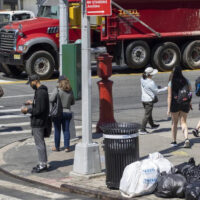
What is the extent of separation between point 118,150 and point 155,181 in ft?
2.45

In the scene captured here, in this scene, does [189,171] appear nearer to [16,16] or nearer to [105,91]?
[105,91]

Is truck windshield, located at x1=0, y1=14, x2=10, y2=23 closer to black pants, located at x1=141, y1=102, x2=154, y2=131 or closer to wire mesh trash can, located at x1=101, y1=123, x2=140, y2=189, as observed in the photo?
black pants, located at x1=141, y1=102, x2=154, y2=131

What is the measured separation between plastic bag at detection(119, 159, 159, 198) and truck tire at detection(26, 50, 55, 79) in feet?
47.7

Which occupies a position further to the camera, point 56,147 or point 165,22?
point 165,22

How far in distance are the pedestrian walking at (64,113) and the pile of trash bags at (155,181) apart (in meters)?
3.24

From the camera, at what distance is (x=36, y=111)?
11125mm

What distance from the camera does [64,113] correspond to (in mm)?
13031

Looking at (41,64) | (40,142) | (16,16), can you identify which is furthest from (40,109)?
(16,16)

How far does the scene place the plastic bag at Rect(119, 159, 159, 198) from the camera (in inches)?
376

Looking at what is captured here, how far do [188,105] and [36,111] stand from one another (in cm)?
334

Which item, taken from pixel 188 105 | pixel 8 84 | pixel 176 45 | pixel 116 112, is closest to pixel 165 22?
pixel 176 45

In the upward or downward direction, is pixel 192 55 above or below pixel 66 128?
above

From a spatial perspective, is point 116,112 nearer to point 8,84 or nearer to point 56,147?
point 56,147

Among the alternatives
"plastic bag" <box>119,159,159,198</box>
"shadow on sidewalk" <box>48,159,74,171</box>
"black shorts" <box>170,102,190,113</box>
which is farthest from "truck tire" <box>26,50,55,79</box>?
"plastic bag" <box>119,159,159,198</box>
